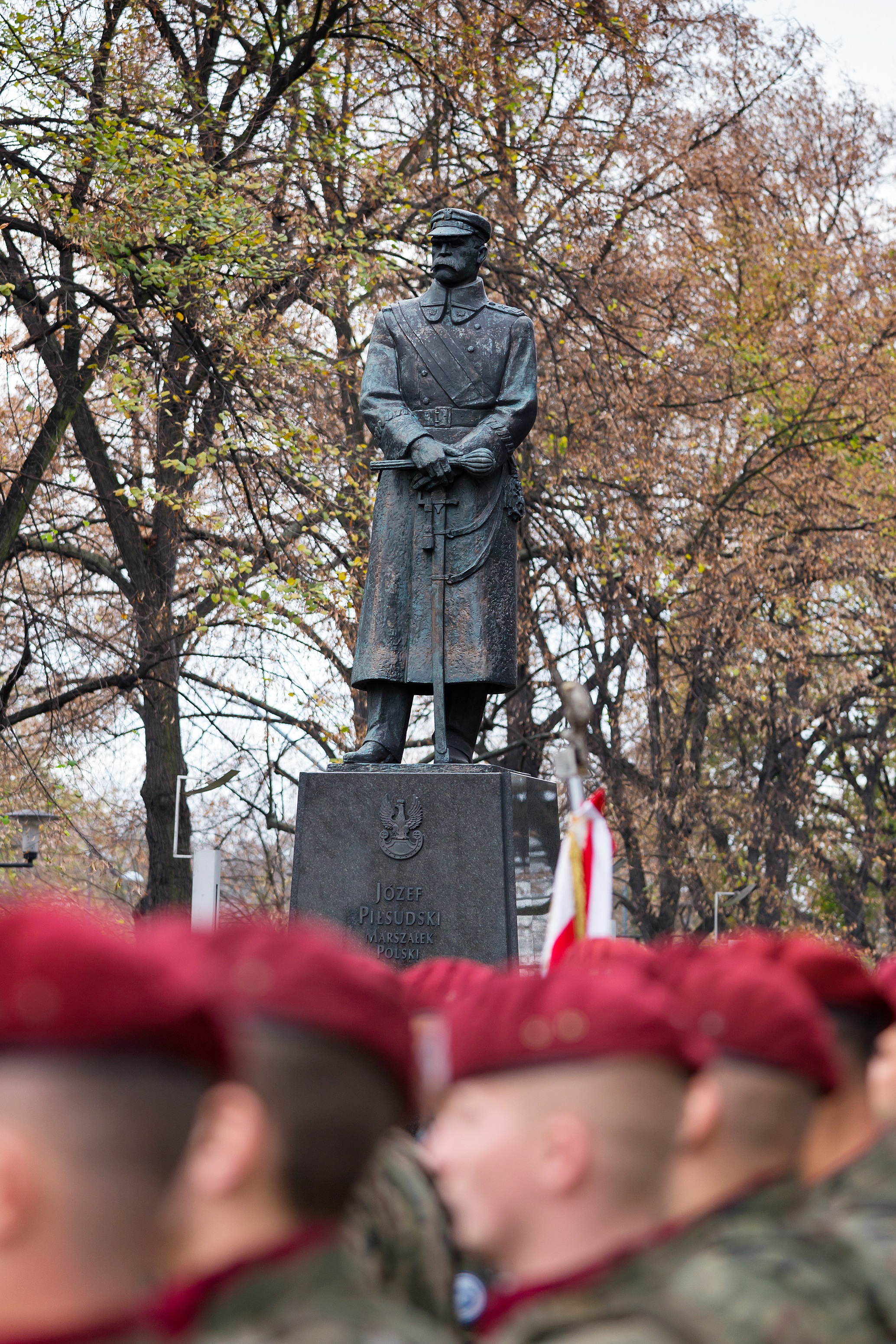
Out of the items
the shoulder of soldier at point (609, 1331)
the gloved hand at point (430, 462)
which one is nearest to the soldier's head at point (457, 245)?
the gloved hand at point (430, 462)

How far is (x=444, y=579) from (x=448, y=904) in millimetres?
1450

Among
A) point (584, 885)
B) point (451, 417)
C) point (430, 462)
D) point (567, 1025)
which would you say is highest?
point (451, 417)

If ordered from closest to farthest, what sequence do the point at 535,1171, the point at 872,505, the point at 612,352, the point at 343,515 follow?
1. the point at 535,1171
2. the point at 343,515
3. the point at 612,352
4. the point at 872,505

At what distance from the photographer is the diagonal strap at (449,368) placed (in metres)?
7.54

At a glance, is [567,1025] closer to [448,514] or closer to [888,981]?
[888,981]

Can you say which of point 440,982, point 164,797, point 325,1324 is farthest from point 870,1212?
point 164,797

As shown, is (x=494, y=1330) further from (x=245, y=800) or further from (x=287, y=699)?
(x=245, y=800)

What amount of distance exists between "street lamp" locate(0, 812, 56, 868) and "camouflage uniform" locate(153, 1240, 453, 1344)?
13036 millimetres

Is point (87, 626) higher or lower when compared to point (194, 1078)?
higher

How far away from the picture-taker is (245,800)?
1703 cm

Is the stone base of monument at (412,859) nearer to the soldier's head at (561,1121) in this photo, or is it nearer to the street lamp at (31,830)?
the soldier's head at (561,1121)

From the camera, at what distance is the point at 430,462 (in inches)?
287

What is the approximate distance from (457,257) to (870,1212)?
623 cm

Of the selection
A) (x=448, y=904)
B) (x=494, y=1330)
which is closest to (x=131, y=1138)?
(x=494, y=1330)
